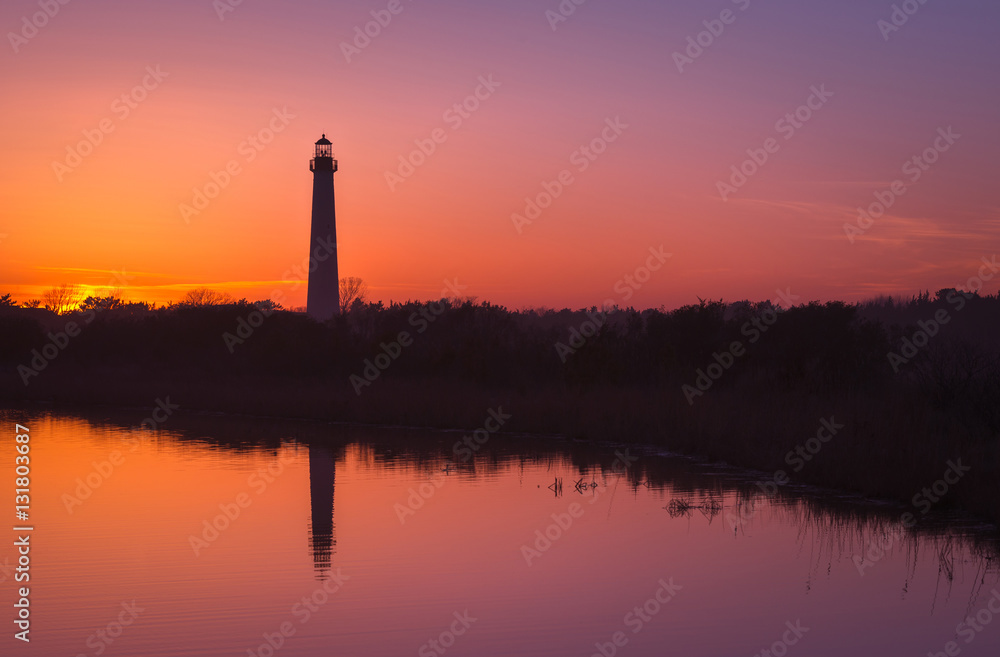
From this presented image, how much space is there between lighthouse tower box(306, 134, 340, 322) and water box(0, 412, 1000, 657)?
2878 cm

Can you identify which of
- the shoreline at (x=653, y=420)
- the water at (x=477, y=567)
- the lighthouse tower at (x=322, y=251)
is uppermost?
the lighthouse tower at (x=322, y=251)

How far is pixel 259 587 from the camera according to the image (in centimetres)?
926

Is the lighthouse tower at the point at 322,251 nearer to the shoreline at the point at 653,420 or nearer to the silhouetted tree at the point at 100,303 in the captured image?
the shoreline at the point at 653,420

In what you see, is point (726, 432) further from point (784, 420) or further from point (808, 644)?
point (808, 644)

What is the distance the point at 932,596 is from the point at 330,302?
3878 centimetres

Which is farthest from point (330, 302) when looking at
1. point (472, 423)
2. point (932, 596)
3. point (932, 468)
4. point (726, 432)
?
point (932, 596)

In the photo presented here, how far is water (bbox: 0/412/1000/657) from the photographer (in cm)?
784

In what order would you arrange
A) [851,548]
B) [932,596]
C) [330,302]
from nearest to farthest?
[932,596], [851,548], [330,302]

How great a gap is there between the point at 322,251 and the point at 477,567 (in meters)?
36.8

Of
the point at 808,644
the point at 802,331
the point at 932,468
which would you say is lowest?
the point at 808,644

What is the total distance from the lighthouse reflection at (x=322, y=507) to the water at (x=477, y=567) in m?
0.06

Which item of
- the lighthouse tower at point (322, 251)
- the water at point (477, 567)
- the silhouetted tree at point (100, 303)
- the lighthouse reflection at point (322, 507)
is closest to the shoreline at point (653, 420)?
the water at point (477, 567)

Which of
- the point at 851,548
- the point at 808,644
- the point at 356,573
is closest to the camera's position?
the point at 808,644

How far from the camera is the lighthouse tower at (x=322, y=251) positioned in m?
45.7
